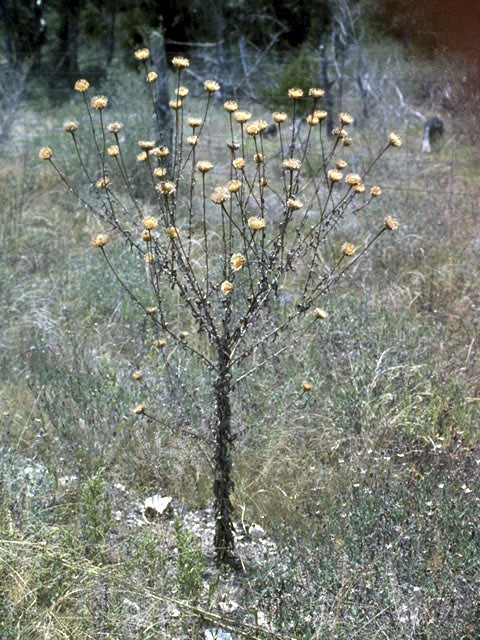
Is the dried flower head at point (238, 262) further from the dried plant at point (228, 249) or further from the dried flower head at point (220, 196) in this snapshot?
the dried flower head at point (220, 196)

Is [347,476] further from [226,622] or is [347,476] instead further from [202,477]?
[226,622]

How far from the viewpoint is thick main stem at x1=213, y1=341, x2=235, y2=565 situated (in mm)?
2455

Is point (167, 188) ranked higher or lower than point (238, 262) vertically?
higher

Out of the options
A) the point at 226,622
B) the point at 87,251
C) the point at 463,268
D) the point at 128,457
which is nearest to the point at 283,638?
the point at 226,622

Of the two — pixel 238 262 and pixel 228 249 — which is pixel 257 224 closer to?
pixel 238 262

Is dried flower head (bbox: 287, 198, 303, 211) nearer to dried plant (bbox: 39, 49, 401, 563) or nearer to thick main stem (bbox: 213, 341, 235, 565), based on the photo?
dried plant (bbox: 39, 49, 401, 563)

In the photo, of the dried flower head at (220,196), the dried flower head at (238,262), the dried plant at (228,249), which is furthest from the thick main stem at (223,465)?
the dried flower head at (220,196)

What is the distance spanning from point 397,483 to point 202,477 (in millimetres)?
830

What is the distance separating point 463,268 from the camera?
4.56m

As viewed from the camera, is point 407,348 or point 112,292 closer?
point 407,348

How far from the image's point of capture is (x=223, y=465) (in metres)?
2.54

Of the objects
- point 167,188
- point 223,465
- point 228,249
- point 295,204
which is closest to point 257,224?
point 295,204

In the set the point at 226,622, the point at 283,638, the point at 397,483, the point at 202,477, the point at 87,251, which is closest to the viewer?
the point at 283,638

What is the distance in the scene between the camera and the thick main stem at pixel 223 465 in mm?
2455
